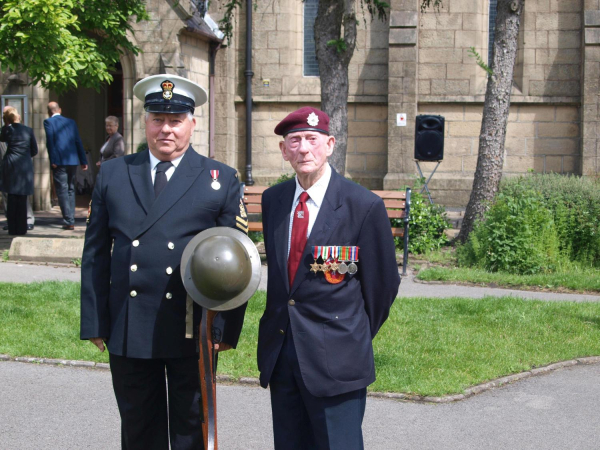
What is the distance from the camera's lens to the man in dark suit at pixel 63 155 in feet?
44.2

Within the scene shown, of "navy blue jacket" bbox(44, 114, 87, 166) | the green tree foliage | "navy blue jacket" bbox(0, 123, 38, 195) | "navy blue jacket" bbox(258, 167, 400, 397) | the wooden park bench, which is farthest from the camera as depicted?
"navy blue jacket" bbox(44, 114, 87, 166)

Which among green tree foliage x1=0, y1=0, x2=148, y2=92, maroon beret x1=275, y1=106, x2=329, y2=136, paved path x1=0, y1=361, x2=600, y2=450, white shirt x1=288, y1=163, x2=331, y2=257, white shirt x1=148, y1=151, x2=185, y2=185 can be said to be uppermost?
green tree foliage x1=0, y1=0, x2=148, y2=92

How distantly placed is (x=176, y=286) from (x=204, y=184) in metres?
0.48

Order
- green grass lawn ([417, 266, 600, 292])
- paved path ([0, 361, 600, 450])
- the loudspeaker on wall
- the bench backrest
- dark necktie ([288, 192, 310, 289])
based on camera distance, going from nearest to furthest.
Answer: dark necktie ([288, 192, 310, 289]) → paved path ([0, 361, 600, 450]) → green grass lawn ([417, 266, 600, 292]) → the bench backrest → the loudspeaker on wall

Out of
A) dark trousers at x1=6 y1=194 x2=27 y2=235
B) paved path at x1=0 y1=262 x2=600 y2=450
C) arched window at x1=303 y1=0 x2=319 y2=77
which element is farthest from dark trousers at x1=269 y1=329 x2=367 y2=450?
arched window at x1=303 y1=0 x2=319 y2=77

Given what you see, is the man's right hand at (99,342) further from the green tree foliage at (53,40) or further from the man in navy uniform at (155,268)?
the green tree foliage at (53,40)

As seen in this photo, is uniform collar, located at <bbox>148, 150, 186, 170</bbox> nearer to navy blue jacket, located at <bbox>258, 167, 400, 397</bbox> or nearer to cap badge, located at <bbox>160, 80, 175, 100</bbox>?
cap badge, located at <bbox>160, 80, 175, 100</bbox>

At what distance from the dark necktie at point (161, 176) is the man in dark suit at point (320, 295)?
1.87ft

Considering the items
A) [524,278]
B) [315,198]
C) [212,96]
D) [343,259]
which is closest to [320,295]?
[343,259]

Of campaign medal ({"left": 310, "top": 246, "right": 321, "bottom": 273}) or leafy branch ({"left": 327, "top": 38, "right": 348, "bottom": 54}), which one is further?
leafy branch ({"left": 327, "top": 38, "right": 348, "bottom": 54})

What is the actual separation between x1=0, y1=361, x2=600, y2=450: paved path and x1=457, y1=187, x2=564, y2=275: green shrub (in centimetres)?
428

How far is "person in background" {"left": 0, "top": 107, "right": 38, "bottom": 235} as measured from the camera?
41.9 feet

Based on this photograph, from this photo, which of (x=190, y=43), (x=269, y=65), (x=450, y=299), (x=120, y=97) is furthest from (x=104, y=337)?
(x=120, y=97)

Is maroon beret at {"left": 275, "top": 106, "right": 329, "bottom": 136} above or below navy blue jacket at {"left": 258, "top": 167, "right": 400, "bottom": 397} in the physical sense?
above
